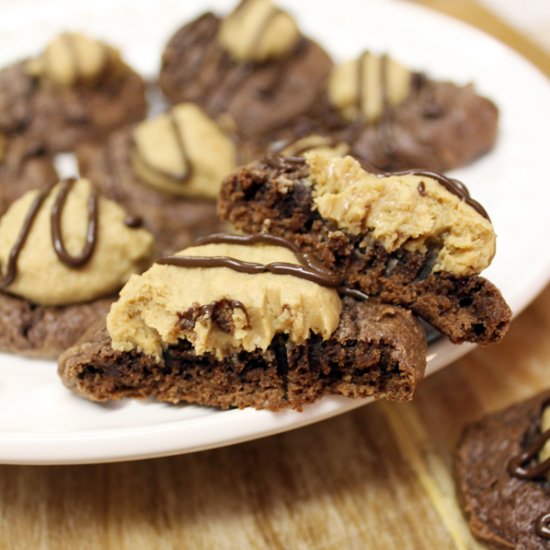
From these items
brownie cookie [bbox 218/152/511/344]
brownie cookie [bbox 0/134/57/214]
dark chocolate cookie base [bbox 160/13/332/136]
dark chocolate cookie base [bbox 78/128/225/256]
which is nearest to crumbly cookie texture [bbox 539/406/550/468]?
brownie cookie [bbox 218/152/511/344]

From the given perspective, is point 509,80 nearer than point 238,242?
No

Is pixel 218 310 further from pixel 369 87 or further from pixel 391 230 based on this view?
pixel 369 87

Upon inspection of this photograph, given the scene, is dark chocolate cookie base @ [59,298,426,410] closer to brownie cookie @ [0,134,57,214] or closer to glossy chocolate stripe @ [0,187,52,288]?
glossy chocolate stripe @ [0,187,52,288]

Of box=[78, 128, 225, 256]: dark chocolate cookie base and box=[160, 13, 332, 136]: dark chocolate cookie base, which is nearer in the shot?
box=[78, 128, 225, 256]: dark chocolate cookie base

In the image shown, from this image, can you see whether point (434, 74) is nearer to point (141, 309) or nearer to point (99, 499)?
point (141, 309)

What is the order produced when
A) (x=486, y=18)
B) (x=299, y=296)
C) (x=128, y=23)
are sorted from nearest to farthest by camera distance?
(x=299, y=296) < (x=128, y=23) < (x=486, y=18)

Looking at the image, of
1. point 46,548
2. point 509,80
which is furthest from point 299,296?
point 509,80

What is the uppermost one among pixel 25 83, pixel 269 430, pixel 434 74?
pixel 434 74

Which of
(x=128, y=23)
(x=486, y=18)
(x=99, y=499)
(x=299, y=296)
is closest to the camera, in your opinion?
(x=299, y=296)
